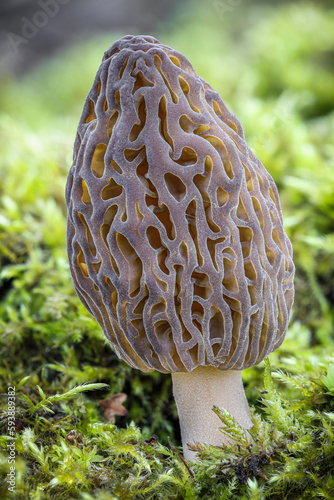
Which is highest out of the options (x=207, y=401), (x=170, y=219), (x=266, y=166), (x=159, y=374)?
(x=266, y=166)

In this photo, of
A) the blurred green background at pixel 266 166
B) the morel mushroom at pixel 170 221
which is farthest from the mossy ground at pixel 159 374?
the morel mushroom at pixel 170 221

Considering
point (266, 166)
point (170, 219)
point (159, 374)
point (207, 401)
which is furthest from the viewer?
point (266, 166)

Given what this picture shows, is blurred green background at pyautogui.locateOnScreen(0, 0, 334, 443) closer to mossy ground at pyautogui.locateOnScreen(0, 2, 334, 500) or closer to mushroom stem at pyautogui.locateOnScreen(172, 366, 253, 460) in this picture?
mossy ground at pyautogui.locateOnScreen(0, 2, 334, 500)

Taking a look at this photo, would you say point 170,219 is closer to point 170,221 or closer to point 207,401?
point 170,221

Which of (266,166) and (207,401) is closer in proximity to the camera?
(207,401)

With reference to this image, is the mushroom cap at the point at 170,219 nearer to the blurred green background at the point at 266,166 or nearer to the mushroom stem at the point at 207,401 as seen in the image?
the mushroom stem at the point at 207,401

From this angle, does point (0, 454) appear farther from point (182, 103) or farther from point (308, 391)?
point (182, 103)

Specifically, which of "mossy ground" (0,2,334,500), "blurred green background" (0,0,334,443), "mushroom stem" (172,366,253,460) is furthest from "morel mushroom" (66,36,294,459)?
"blurred green background" (0,0,334,443)

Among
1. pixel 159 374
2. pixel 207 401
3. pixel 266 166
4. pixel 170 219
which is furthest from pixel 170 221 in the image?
pixel 266 166
